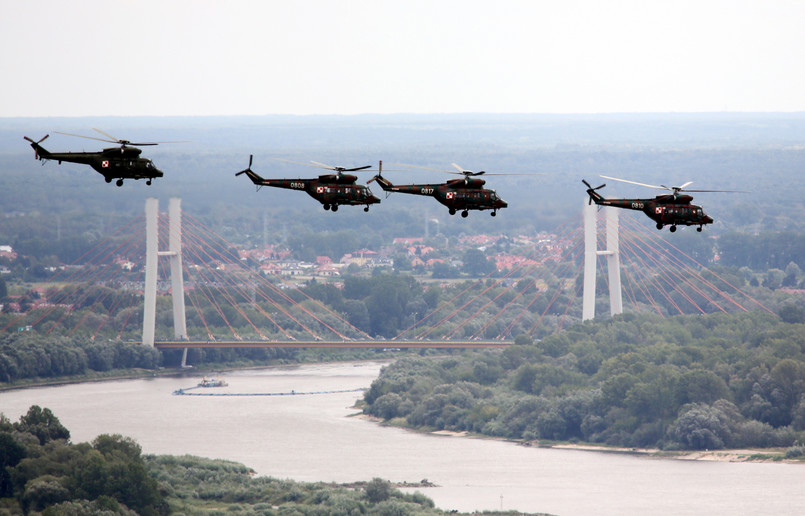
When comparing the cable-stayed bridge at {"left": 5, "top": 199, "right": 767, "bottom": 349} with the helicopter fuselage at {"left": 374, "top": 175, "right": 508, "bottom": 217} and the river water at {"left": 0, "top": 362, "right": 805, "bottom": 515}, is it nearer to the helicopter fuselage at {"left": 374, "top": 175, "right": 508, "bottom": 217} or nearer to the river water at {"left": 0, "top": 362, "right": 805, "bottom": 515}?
the river water at {"left": 0, "top": 362, "right": 805, "bottom": 515}

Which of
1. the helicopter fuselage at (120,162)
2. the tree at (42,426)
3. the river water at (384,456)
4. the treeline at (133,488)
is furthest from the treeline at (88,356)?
the helicopter fuselage at (120,162)

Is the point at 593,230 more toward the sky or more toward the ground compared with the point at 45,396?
more toward the sky

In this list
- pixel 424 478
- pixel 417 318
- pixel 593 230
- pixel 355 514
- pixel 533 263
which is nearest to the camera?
pixel 355 514

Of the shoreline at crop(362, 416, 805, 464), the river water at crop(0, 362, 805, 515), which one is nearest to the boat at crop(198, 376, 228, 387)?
the river water at crop(0, 362, 805, 515)

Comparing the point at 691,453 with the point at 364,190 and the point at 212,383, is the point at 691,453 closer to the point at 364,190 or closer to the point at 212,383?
the point at 212,383

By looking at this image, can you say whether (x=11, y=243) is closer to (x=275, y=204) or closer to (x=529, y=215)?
(x=275, y=204)

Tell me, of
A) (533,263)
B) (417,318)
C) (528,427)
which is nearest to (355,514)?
(528,427)

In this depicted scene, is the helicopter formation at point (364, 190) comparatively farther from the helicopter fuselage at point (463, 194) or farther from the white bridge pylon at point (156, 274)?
the white bridge pylon at point (156, 274)
